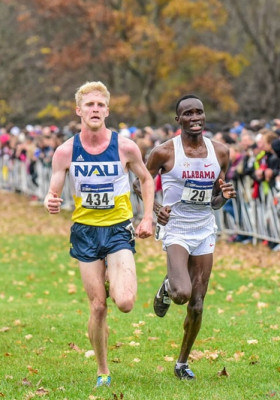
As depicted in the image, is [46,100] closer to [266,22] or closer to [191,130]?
[266,22]

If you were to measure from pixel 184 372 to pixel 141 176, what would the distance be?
5.32 feet

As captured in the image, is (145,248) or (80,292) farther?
(145,248)

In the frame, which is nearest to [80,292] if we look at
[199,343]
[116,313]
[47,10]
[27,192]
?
[116,313]

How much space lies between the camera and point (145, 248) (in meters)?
18.9

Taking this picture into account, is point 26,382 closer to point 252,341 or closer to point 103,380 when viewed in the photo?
point 103,380

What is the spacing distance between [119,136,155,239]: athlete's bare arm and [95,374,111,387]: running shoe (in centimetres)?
112

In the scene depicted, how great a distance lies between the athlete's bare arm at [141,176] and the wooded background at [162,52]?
30.3m

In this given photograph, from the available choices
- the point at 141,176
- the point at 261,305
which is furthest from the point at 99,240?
the point at 261,305

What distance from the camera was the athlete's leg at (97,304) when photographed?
24.7 feet

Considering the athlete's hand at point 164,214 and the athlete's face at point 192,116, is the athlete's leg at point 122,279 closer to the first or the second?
the athlete's hand at point 164,214

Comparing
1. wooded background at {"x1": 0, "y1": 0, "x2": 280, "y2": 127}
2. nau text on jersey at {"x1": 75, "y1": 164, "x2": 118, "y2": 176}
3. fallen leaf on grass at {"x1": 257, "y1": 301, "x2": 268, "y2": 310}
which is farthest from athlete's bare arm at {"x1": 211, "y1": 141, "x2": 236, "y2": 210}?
wooded background at {"x1": 0, "y1": 0, "x2": 280, "y2": 127}

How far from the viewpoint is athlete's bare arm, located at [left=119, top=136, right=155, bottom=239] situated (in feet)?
24.9

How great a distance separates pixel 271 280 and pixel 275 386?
21.7ft

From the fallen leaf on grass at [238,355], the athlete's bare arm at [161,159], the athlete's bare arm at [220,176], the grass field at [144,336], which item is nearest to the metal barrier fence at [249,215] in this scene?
the grass field at [144,336]
